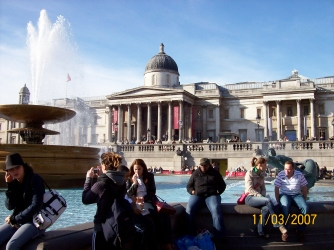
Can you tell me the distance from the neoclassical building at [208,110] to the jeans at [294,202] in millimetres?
47310

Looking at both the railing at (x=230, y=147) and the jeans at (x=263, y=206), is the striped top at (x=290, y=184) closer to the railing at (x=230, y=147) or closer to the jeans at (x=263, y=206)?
the jeans at (x=263, y=206)

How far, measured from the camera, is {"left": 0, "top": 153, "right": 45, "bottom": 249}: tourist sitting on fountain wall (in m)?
4.14

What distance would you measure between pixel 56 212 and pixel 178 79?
62.6m

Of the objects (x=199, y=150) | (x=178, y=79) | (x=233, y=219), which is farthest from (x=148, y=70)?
(x=233, y=219)

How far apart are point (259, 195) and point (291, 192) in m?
0.53

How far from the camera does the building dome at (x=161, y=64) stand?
6425 cm

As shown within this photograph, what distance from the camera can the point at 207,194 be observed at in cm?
604

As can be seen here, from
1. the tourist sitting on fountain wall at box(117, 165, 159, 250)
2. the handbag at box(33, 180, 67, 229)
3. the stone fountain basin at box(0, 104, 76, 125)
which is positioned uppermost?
the stone fountain basin at box(0, 104, 76, 125)

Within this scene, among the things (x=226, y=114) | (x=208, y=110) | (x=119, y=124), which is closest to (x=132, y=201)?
(x=119, y=124)

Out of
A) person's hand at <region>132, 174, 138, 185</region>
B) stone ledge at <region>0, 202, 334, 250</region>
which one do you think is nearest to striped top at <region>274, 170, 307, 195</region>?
stone ledge at <region>0, 202, 334, 250</region>

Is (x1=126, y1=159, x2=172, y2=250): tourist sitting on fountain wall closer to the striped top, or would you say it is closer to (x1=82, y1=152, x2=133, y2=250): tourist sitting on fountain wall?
(x1=82, y1=152, x2=133, y2=250): tourist sitting on fountain wall

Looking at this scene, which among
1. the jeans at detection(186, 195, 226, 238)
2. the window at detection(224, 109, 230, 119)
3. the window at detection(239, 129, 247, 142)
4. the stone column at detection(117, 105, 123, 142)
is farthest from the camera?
the window at detection(224, 109, 230, 119)

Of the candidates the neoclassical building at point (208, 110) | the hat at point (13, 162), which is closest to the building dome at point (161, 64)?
the neoclassical building at point (208, 110)

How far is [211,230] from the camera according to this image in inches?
234
